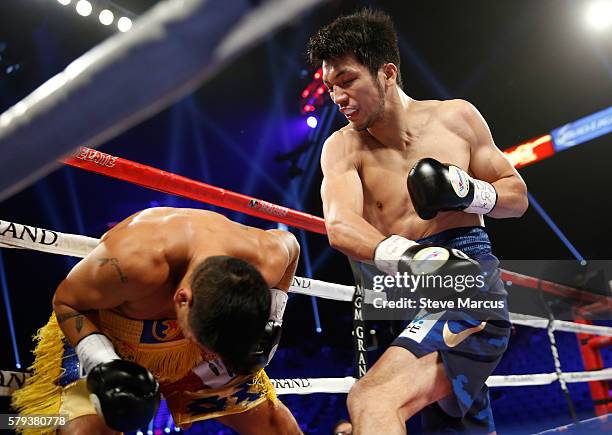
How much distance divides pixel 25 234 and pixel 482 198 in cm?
124

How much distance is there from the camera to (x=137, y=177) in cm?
187

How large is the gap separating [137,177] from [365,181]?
77 centimetres

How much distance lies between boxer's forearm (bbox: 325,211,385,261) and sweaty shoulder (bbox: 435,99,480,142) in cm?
45

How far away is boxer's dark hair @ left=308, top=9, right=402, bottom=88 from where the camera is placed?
5.42 ft

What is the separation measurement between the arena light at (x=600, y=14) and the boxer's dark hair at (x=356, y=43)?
5.55 metres

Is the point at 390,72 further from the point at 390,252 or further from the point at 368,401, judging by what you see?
the point at 368,401

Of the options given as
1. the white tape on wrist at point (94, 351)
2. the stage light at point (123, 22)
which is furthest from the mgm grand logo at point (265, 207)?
the stage light at point (123, 22)

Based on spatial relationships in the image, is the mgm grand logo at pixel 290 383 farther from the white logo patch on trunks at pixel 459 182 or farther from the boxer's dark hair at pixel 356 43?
the boxer's dark hair at pixel 356 43

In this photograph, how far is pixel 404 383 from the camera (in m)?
1.28

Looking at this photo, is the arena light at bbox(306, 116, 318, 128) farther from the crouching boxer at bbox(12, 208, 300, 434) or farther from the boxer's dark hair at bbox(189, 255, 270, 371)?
the boxer's dark hair at bbox(189, 255, 270, 371)

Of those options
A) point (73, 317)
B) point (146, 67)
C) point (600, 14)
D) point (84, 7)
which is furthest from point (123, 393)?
point (600, 14)

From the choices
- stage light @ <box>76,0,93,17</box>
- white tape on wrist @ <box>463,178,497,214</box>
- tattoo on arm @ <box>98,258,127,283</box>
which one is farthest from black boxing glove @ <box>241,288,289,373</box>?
stage light @ <box>76,0,93,17</box>

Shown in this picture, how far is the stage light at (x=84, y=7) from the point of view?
15.8 ft

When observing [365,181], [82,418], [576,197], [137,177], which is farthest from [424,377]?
[576,197]
